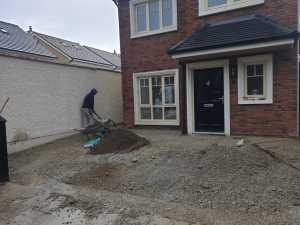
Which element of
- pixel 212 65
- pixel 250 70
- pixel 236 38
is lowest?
pixel 250 70

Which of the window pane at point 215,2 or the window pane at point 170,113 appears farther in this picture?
the window pane at point 170,113

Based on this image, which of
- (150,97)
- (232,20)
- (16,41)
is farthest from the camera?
(16,41)

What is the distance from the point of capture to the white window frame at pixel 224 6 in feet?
29.4

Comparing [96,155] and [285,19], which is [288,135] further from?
[96,155]

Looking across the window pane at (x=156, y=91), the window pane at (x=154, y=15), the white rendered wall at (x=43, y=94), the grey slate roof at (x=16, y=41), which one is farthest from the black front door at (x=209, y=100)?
the grey slate roof at (x=16, y=41)

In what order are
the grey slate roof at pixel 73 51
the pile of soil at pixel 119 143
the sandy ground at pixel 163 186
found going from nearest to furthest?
the sandy ground at pixel 163 186 < the pile of soil at pixel 119 143 < the grey slate roof at pixel 73 51

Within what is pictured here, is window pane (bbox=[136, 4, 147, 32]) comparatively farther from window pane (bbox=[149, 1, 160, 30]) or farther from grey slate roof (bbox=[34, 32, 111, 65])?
grey slate roof (bbox=[34, 32, 111, 65])

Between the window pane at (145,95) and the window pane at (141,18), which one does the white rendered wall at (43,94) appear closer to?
the window pane at (145,95)

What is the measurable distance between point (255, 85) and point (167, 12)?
15.7 ft

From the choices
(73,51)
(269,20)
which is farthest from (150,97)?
(73,51)

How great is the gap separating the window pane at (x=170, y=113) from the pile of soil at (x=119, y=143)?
2943 millimetres

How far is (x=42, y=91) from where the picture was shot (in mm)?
10945

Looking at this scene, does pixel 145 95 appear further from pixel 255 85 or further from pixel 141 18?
pixel 255 85

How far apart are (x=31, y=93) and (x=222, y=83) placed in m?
7.34
